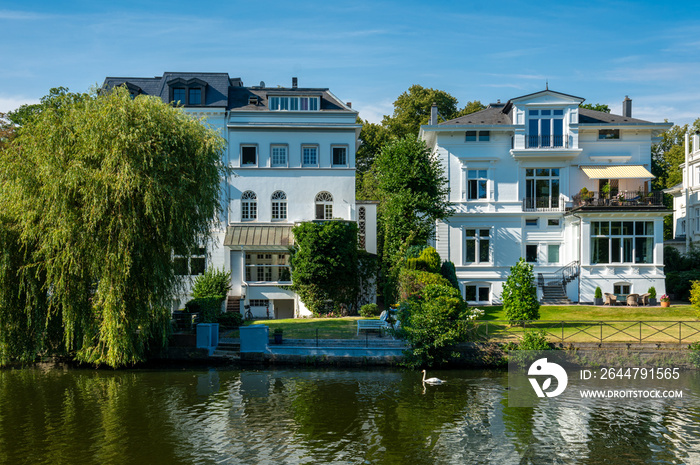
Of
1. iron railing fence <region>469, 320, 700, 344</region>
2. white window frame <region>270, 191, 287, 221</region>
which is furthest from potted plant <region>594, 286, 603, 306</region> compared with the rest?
white window frame <region>270, 191, 287, 221</region>

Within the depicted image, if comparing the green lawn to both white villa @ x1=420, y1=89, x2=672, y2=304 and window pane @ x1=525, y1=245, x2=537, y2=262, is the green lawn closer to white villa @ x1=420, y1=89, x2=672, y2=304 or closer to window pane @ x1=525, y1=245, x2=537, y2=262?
white villa @ x1=420, y1=89, x2=672, y2=304

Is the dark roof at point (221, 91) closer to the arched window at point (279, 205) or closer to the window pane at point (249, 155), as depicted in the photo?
the window pane at point (249, 155)

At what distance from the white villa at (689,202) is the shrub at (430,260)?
25629mm

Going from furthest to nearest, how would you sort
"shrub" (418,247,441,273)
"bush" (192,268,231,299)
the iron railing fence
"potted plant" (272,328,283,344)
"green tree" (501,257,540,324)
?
"bush" (192,268,231,299), "shrub" (418,247,441,273), "green tree" (501,257,540,324), "potted plant" (272,328,283,344), the iron railing fence

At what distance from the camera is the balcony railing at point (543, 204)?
37.0 m

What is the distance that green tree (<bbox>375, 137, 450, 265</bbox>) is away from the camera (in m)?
33.9

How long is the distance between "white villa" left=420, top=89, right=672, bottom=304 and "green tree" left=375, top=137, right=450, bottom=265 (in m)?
2.64

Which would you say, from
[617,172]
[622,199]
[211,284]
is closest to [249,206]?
[211,284]

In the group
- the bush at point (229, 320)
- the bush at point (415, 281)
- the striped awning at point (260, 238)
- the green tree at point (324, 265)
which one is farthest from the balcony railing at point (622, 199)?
the bush at point (229, 320)

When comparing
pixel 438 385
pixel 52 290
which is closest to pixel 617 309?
pixel 438 385

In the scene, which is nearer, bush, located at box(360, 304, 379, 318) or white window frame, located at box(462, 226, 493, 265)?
bush, located at box(360, 304, 379, 318)

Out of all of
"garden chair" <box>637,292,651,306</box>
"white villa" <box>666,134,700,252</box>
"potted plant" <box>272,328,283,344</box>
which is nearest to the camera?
"potted plant" <box>272,328,283,344</box>

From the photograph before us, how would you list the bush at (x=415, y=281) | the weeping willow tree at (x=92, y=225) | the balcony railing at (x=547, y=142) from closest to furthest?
the weeping willow tree at (x=92, y=225) < the bush at (x=415, y=281) < the balcony railing at (x=547, y=142)

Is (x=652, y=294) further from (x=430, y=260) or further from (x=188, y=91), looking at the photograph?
(x=188, y=91)
